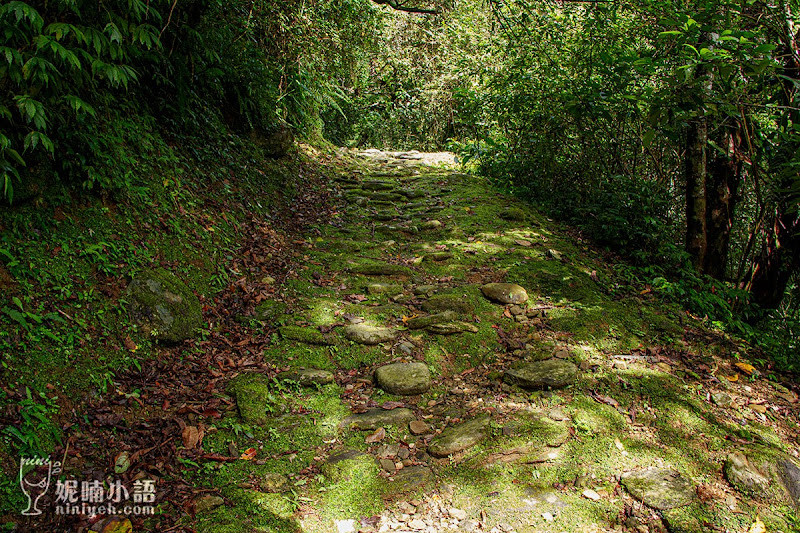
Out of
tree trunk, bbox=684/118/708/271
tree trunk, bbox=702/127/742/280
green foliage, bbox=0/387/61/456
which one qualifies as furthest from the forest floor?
tree trunk, bbox=702/127/742/280

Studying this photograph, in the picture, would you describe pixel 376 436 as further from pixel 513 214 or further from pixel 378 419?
pixel 513 214

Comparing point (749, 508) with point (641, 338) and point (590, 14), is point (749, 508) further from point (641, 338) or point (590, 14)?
point (590, 14)

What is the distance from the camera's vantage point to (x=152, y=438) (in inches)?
101

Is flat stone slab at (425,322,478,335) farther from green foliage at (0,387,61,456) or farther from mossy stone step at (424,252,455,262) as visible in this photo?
green foliage at (0,387,61,456)

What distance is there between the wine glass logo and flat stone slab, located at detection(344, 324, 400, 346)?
2081 millimetres

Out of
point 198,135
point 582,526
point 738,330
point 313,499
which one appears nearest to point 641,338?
point 738,330

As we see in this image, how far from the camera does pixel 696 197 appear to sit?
506 centimetres

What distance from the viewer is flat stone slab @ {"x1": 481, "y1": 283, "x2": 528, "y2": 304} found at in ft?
14.4

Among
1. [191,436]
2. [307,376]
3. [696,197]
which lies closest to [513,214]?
[696,197]

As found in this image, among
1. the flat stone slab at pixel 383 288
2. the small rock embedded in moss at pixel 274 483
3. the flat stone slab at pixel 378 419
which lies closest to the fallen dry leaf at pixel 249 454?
the small rock embedded in moss at pixel 274 483

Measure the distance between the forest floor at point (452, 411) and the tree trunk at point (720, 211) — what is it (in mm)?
1085

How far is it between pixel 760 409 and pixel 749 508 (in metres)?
1.17

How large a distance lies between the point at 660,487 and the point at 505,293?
2229 millimetres

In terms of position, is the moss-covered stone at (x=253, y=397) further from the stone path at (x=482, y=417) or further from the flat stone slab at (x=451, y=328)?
the flat stone slab at (x=451, y=328)
